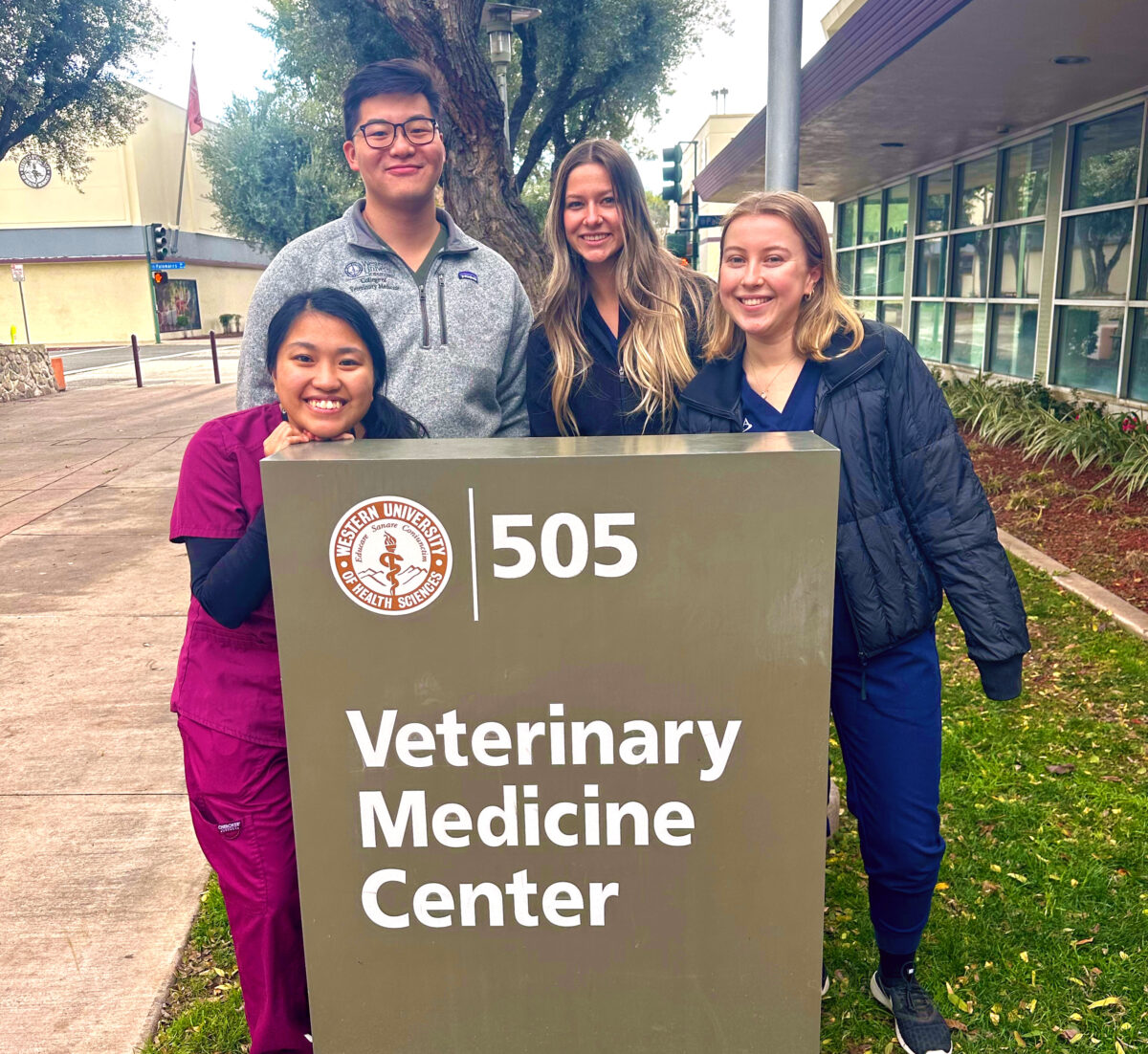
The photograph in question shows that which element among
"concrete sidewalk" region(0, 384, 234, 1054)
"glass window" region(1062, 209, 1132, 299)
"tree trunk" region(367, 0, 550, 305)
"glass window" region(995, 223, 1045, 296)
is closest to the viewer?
"concrete sidewalk" region(0, 384, 234, 1054)

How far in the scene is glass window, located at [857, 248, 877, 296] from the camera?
656 inches

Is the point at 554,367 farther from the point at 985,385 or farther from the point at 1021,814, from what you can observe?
the point at 985,385

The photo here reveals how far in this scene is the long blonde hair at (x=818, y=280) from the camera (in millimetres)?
2367

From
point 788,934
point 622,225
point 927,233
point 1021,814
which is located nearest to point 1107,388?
point 927,233

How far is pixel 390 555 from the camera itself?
1718 millimetres

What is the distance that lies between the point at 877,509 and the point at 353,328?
1151 millimetres

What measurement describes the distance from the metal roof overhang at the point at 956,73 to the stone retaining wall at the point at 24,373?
1289 cm

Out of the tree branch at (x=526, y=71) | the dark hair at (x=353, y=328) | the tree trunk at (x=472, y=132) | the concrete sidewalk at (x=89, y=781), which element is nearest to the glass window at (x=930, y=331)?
the tree branch at (x=526, y=71)

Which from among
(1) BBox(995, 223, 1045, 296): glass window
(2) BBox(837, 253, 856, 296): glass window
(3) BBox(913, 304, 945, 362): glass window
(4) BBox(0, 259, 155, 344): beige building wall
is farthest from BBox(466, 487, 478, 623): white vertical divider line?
(4) BBox(0, 259, 155, 344): beige building wall

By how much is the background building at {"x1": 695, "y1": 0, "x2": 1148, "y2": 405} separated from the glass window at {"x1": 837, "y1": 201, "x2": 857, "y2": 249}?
3130 mm

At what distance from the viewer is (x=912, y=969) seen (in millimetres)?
2621

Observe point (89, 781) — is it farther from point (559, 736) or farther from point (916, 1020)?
point (916, 1020)

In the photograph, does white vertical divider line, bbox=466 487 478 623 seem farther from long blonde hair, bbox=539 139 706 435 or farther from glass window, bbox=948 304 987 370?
glass window, bbox=948 304 987 370

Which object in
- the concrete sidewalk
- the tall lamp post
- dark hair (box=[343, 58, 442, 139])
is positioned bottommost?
the concrete sidewalk
